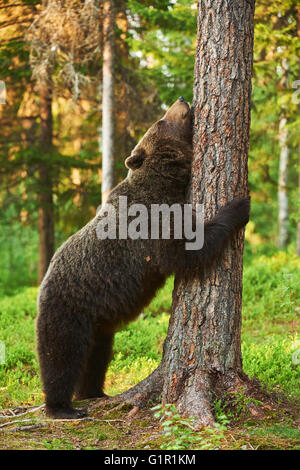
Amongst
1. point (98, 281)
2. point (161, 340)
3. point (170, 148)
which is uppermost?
point (170, 148)

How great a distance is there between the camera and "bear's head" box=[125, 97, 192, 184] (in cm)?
511

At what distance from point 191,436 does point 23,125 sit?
521 inches

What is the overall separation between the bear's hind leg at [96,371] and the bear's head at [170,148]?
202cm

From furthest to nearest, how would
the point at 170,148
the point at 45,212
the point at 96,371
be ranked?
the point at 45,212, the point at 96,371, the point at 170,148

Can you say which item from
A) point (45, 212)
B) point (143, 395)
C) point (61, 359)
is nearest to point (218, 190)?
point (143, 395)

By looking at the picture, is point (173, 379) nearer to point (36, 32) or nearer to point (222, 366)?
point (222, 366)

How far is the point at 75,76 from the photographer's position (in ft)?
36.2

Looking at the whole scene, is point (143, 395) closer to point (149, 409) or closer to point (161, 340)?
point (149, 409)

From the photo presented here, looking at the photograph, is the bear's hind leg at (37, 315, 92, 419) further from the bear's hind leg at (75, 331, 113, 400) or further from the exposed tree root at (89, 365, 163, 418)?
the bear's hind leg at (75, 331, 113, 400)

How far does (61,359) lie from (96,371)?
3.18 ft

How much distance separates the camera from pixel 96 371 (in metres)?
5.84

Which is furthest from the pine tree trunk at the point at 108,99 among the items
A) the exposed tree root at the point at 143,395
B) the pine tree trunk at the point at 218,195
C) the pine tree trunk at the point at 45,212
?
the pine tree trunk at the point at 218,195

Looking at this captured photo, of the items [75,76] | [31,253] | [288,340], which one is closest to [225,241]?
[288,340]

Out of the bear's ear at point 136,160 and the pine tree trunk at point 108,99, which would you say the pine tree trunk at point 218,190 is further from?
the pine tree trunk at point 108,99
